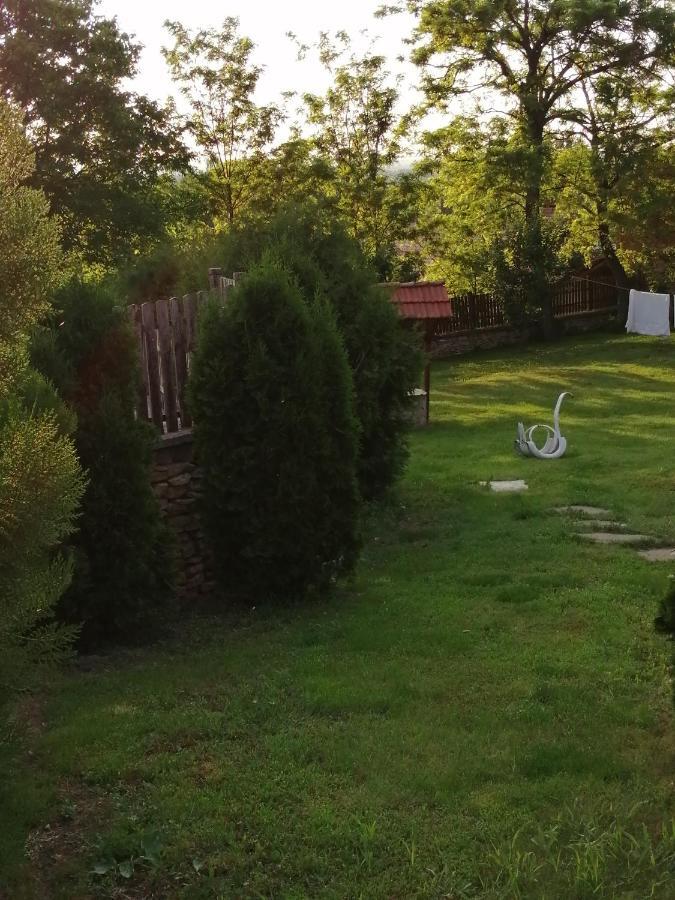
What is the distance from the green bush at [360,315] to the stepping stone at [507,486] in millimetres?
1267

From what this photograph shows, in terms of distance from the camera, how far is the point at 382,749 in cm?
431

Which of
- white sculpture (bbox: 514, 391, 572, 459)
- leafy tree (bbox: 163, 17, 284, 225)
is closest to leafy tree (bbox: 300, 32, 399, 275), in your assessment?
leafy tree (bbox: 163, 17, 284, 225)

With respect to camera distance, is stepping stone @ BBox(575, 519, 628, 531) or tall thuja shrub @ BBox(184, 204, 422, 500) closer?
stepping stone @ BBox(575, 519, 628, 531)

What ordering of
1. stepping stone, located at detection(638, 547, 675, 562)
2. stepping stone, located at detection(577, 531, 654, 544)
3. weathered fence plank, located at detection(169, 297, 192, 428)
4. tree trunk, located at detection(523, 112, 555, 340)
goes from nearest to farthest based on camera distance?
1. weathered fence plank, located at detection(169, 297, 192, 428)
2. stepping stone, located at detection(638, 547, 675, 562)
3. stepping stone, located at detection(577, 531, 654, 544)
4. tree trunk, located at detection(523, 112, 555, 340)

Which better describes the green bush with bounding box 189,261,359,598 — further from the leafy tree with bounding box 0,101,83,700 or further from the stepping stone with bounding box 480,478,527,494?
the stepping stone with bounding box 480,478,527,494

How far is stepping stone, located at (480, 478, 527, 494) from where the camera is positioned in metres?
10.6

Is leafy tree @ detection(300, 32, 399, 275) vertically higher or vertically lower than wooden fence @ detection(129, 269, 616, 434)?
higher

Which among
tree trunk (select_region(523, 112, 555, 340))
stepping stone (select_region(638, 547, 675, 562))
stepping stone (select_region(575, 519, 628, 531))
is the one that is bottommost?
stepping stone (select_region(638, 547, 675, 562))

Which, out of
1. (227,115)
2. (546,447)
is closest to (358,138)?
(227,115)

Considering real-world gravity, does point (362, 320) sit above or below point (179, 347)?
above

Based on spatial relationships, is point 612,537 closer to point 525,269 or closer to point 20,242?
point 20,242

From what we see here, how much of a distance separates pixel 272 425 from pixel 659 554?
131 inches

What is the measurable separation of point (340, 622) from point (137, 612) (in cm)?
128

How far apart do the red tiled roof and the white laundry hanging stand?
46.3 feet
